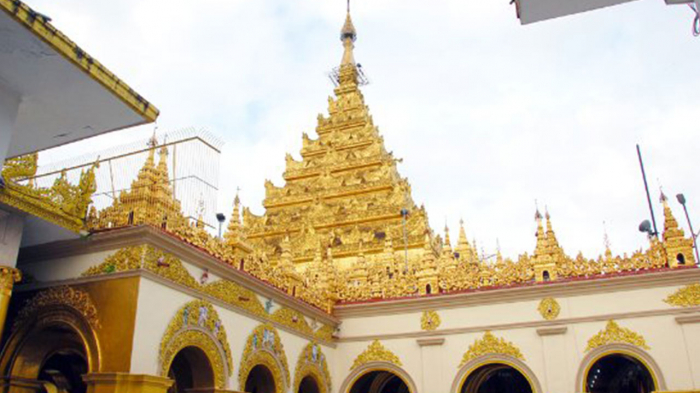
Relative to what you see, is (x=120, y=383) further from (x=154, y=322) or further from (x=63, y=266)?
(x=63, y=266)

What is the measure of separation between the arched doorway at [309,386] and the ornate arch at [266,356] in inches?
50.9

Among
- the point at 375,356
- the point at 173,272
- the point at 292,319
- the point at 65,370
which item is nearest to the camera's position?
the point at 173,272

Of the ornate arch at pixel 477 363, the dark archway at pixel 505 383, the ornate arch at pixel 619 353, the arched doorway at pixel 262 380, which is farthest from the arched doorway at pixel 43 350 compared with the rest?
the dark archway at pixel 505 383

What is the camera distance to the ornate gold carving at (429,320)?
12.3 metres

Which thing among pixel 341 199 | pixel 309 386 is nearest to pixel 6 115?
pixel 309 386

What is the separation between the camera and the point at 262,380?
1073cm

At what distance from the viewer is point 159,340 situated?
26.0ft

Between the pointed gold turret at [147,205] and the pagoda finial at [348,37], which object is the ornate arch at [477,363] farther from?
the pagoda finial at [348,37]

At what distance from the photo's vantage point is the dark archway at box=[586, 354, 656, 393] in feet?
→ 44.3

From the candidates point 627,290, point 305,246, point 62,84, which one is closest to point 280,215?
point 305,246

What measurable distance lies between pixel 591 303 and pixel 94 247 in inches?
327

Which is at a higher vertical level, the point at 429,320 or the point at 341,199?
the point at 341,199

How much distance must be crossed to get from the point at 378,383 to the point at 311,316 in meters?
3.47

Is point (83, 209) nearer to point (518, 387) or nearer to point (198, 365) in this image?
point (198, 365)
